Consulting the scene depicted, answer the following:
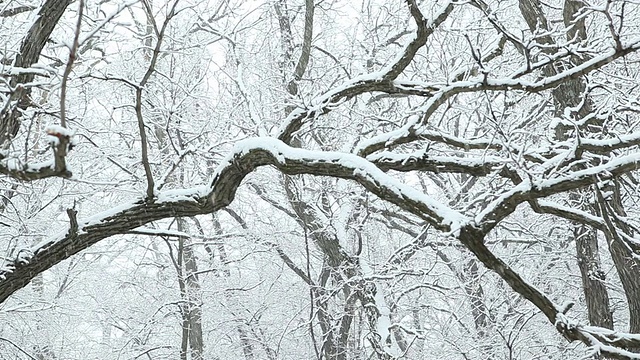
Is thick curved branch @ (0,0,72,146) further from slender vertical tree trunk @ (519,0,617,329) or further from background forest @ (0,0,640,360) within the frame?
slender vertical tree trunk @ (519,0,617,329)

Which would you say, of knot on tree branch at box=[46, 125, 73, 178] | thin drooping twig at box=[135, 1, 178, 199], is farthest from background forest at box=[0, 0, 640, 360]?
knot on tree branch at box=[46, 125, 73, 178]

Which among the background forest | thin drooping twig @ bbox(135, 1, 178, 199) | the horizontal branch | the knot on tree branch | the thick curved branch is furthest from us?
the background forest

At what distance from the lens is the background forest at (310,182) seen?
17.4ft

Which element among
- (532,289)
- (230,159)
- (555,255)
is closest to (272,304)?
(555,255)

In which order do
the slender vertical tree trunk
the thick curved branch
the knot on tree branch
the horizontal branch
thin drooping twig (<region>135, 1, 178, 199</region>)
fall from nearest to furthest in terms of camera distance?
the knot on tree branch, thin drooping twig (<region>135, 1, 178, 199</region>), the horizontal branch, the thick curved branch, the slender vertical tree trunk

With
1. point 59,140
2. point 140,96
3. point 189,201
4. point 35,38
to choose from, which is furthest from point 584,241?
point 59,140

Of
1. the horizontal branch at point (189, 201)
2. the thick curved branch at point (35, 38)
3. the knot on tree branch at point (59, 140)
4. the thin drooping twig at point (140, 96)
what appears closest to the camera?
the knot on tree branch at point (59, 140)

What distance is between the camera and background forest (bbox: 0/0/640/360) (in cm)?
530

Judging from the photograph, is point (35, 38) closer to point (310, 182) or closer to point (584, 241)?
point (584, 241)

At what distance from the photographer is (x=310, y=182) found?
414 inches

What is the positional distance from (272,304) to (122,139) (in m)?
3.72

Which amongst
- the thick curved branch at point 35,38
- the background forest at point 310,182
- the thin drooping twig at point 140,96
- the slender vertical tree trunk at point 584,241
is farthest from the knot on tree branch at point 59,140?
the slender vertical tree trunk at point 584,241

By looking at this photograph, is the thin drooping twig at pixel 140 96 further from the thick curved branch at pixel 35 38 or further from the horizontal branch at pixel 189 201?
the thick curved branch at pixel 35 38

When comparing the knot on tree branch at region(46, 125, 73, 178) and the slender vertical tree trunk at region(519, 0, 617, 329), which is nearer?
the knot on tree branch at region(46, 125, 73, 178)
